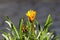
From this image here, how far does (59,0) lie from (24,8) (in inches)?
15.9

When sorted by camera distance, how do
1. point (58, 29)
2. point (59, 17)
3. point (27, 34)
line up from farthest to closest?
point (59, 17), point (58, 29), point (27, 34)

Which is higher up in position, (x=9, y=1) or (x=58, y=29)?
(x=9, y=1)

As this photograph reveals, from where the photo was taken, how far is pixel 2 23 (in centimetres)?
211

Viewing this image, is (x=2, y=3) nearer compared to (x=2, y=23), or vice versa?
(x=2, y=23)

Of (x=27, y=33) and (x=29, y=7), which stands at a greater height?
(x=27, y=33)

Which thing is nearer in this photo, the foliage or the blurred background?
the foliage

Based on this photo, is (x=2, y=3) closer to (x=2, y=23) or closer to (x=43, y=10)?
(x=2, y=23)

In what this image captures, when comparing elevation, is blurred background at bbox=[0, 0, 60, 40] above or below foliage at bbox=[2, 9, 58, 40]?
below

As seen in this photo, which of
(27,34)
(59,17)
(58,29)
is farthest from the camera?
(59,17)

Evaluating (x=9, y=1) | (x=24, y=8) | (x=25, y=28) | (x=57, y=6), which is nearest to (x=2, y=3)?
(x=9, y=1)

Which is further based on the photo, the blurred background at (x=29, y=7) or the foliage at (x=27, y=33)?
the blurred background at (x=29, y=7)

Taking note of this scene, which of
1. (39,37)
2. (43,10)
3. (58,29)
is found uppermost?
(39,37)

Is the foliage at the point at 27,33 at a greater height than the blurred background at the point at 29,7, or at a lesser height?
greater

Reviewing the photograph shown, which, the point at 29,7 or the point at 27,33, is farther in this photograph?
the point at 29,7
